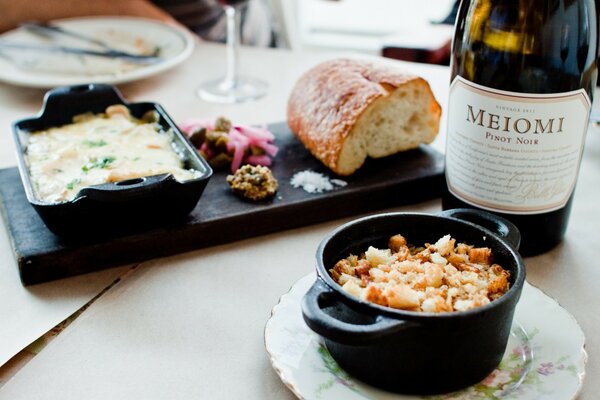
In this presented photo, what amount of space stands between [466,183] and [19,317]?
63 cm

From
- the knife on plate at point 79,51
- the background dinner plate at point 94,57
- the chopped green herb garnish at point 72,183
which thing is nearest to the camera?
the chopped green herb garnish at point 72,183

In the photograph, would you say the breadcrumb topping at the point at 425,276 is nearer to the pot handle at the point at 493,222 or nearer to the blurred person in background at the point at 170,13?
the pot handle at the point at 493,222

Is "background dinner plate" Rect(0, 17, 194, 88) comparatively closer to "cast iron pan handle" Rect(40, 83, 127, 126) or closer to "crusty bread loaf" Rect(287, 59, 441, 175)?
"cast iron pan handle" Rect(40, 83, 127, 126)

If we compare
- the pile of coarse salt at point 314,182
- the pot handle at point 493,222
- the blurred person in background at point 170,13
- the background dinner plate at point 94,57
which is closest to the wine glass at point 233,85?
the background dinner plate at point 94,57

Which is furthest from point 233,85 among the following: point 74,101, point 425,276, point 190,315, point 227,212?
point 425,276

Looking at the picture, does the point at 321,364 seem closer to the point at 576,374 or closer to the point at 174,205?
the point at 576,374

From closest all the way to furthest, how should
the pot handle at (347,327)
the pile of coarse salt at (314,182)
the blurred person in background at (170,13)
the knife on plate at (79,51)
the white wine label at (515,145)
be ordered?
the pot handle at (347,327) < the white wine label at (515,145) < the pile of coarse salt at (314,182) < the knife on plate at (79,51) < the blurred person in background at (170,13)

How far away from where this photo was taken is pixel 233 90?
1.73 meters

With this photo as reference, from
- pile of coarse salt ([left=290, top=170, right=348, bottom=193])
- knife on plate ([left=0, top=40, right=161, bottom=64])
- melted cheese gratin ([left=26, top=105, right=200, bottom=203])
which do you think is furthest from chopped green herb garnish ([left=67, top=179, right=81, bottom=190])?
knife on plate ([left=0, top=40, right=161, bottom=64])

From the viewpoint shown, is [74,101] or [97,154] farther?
[74,101]

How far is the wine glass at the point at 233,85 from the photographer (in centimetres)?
169

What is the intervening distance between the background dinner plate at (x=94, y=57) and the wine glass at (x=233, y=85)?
11 centimetres

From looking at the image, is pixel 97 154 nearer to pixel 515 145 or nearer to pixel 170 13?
pixel 515 145

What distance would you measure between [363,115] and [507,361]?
560 millimetres
